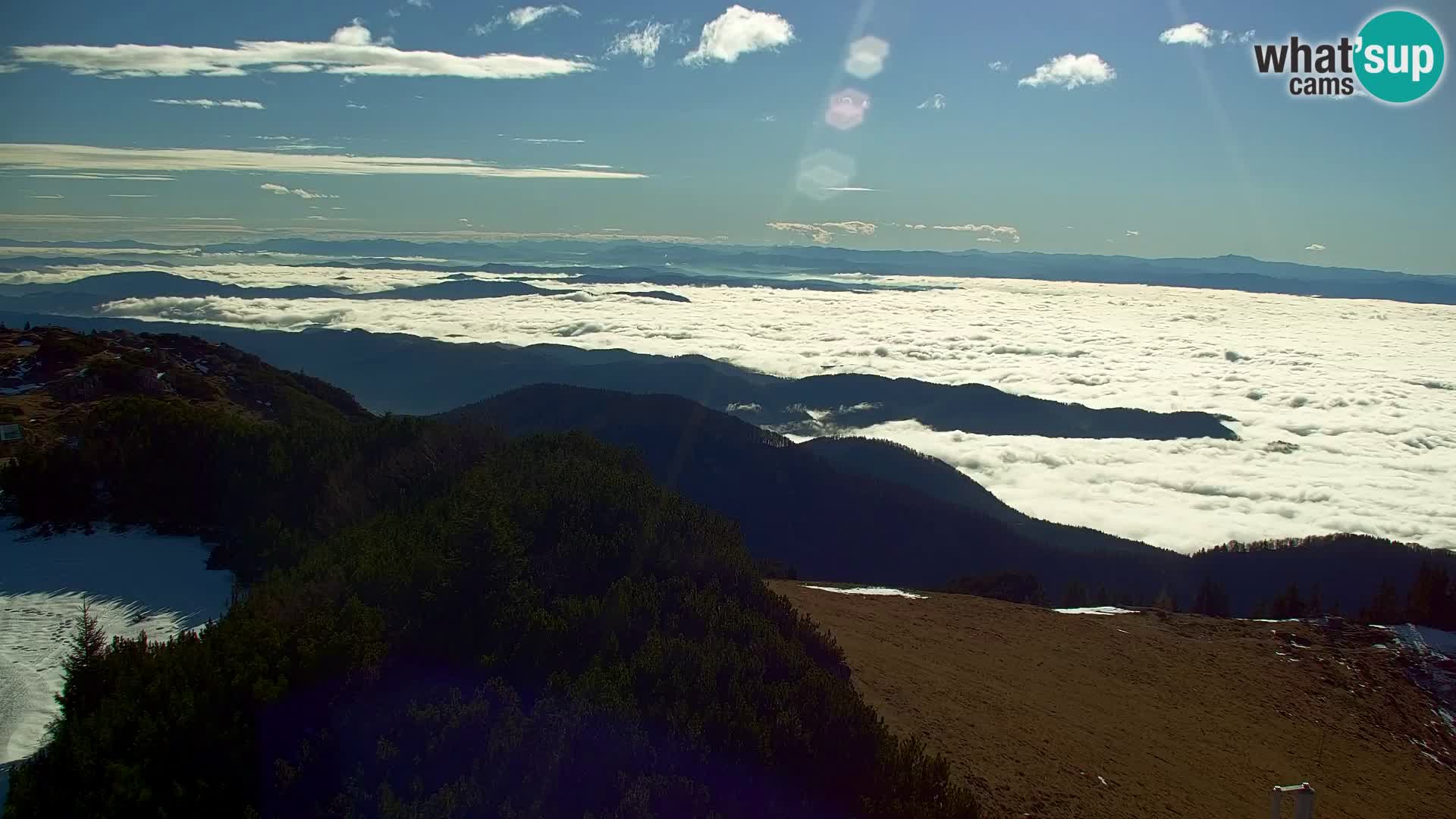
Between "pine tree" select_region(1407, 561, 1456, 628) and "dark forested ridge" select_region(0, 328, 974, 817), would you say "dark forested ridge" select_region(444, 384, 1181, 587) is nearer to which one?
"pine tree" select_region(1407, 561, 1456, 628)

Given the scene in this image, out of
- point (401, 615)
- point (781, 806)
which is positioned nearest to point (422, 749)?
point (401, 615)

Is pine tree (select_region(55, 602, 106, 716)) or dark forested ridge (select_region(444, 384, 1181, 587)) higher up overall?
pine tree (select_region(55, 602, 106, 716))

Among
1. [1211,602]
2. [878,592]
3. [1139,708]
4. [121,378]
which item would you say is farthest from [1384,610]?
[121,378]

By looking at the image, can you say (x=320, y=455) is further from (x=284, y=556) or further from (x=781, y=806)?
(x=781, y=806)

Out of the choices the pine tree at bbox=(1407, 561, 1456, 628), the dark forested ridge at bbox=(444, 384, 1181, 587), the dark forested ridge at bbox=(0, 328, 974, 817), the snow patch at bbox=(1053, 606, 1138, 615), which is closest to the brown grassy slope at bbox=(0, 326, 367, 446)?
the dark forested ridge at bbox=(0, 328, 974, 817)

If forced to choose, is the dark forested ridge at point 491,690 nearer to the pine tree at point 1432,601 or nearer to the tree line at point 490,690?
the tree line at point 490,690

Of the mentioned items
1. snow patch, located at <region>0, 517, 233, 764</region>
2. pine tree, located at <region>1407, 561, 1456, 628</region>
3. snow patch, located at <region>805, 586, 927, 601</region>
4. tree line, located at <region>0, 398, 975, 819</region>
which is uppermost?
tree line, located at <region>0, 398, 975, 819</region>
